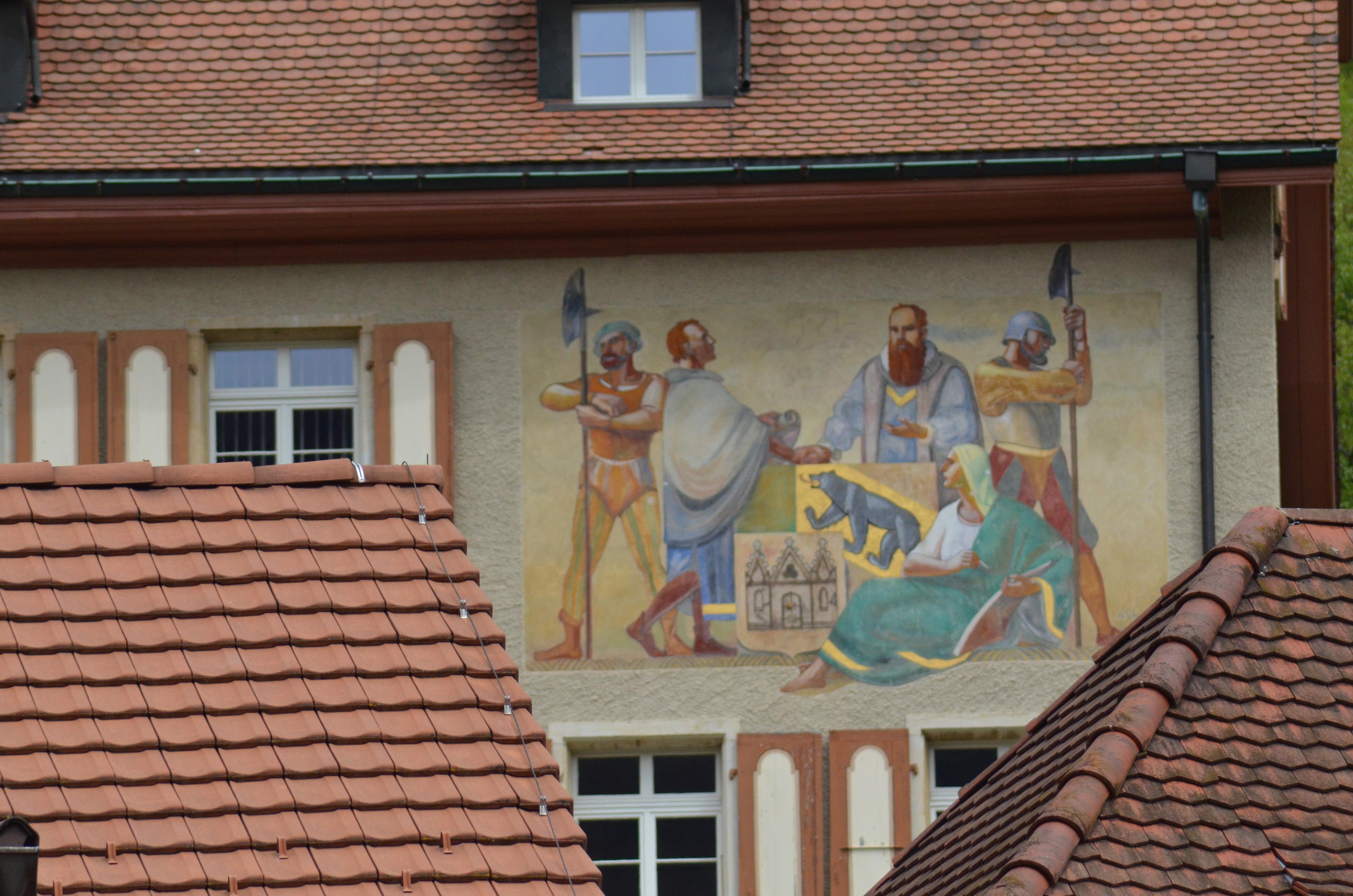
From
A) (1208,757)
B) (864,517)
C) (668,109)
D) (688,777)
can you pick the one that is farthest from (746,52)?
(1208,757)

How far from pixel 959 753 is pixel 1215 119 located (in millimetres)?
3591

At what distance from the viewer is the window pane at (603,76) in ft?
47.2

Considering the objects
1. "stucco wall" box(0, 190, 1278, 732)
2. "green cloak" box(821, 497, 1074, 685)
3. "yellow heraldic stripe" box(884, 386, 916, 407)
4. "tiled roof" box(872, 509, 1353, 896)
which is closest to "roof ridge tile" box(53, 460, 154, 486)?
"tiled roof" box(872, 509, 1353, 896)

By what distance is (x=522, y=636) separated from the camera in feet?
44.5

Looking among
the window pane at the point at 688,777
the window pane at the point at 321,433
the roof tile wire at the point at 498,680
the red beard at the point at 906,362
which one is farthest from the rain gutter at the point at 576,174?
the roof tile wire at the point at 498,680

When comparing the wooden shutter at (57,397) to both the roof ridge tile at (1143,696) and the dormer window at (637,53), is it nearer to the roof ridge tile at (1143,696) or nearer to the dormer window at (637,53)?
the dormer window at (637,53)

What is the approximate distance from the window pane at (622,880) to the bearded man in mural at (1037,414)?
2.78 meters

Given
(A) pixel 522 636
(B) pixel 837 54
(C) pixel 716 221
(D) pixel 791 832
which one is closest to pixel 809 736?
(D) pixel 791 832

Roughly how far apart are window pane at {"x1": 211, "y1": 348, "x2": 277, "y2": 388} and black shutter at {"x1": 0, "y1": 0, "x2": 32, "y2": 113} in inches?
69.6

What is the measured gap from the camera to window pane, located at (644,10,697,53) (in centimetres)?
1447

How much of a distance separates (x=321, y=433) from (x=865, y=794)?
3565mm

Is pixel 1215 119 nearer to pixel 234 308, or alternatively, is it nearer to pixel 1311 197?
pixel 1311 197

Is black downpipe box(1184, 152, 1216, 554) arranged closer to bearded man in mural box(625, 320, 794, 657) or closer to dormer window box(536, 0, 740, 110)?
bearded man in mural box(625, 320, 794, 657)

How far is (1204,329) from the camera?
44.6 feet
